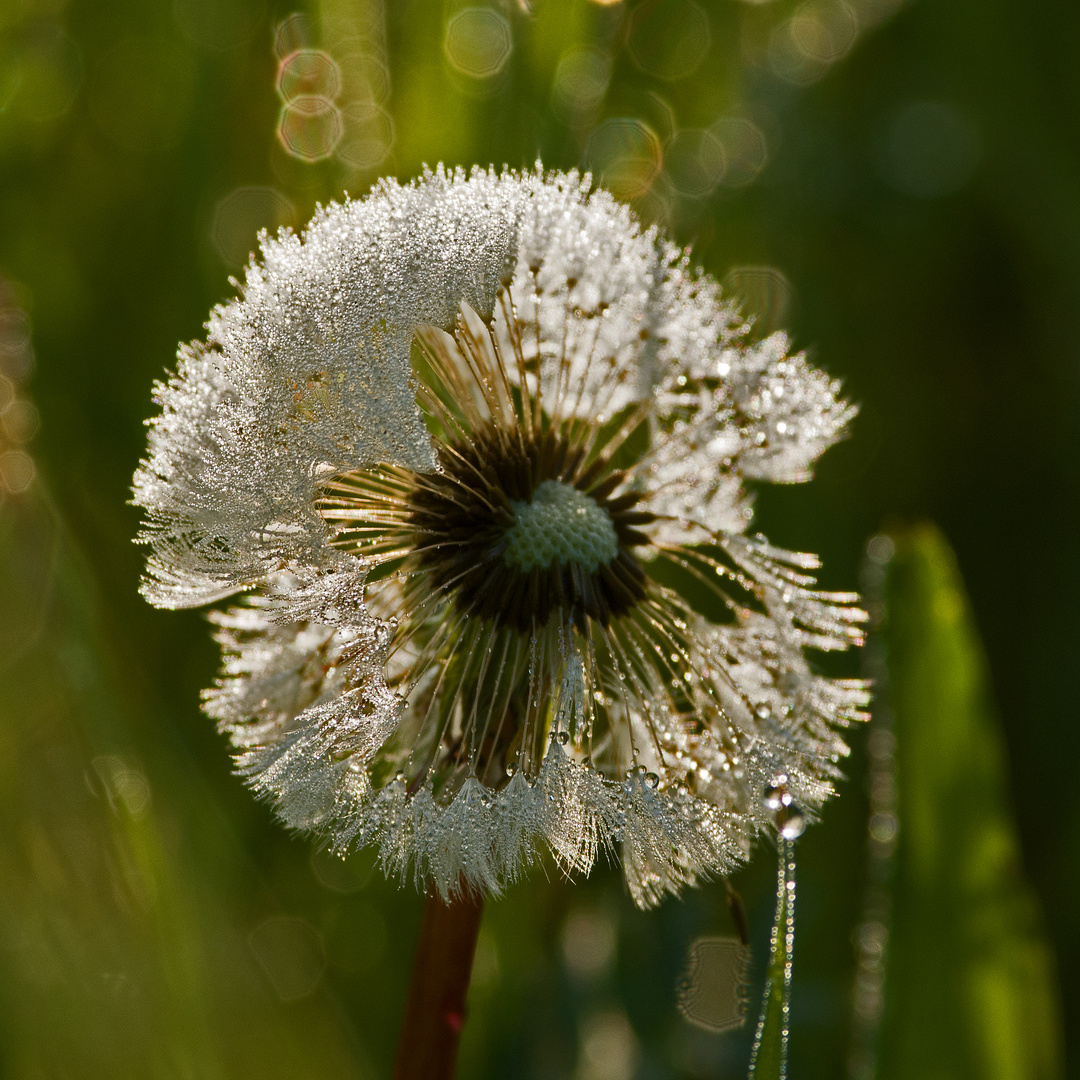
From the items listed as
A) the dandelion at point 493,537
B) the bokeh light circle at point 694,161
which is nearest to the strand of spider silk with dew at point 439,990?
the dandelion at point 493,537

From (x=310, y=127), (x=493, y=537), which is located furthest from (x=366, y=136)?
(x=493, y=537)

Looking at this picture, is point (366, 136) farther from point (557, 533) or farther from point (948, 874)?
point (948, 874)

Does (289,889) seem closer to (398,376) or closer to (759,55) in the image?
(398,376)

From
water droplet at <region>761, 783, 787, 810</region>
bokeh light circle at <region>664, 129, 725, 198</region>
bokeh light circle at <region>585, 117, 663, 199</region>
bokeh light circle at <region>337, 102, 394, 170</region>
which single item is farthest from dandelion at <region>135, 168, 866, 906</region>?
bokeh light circle at <region>664, 129, 725, 198</region>

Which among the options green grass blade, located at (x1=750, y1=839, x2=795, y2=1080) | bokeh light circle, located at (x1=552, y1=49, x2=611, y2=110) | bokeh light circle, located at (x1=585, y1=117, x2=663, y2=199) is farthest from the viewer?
bokeh light circle, located at (x1=585, y1=117, x2=663, y2=199)

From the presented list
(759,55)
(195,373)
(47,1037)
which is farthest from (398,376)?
(759,55)

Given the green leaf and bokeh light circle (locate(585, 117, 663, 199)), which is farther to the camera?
bokeh light circle (locate(585, 117, 663, 199))

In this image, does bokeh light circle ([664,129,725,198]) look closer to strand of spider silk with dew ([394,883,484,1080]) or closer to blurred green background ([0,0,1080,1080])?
blurred green background ([0,0,1080,1080])

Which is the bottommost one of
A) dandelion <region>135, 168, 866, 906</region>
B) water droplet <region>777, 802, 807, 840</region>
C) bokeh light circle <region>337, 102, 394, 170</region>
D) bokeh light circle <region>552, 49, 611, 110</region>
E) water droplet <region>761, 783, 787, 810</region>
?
water droplet <region>777, 802, 807, 840</region>
